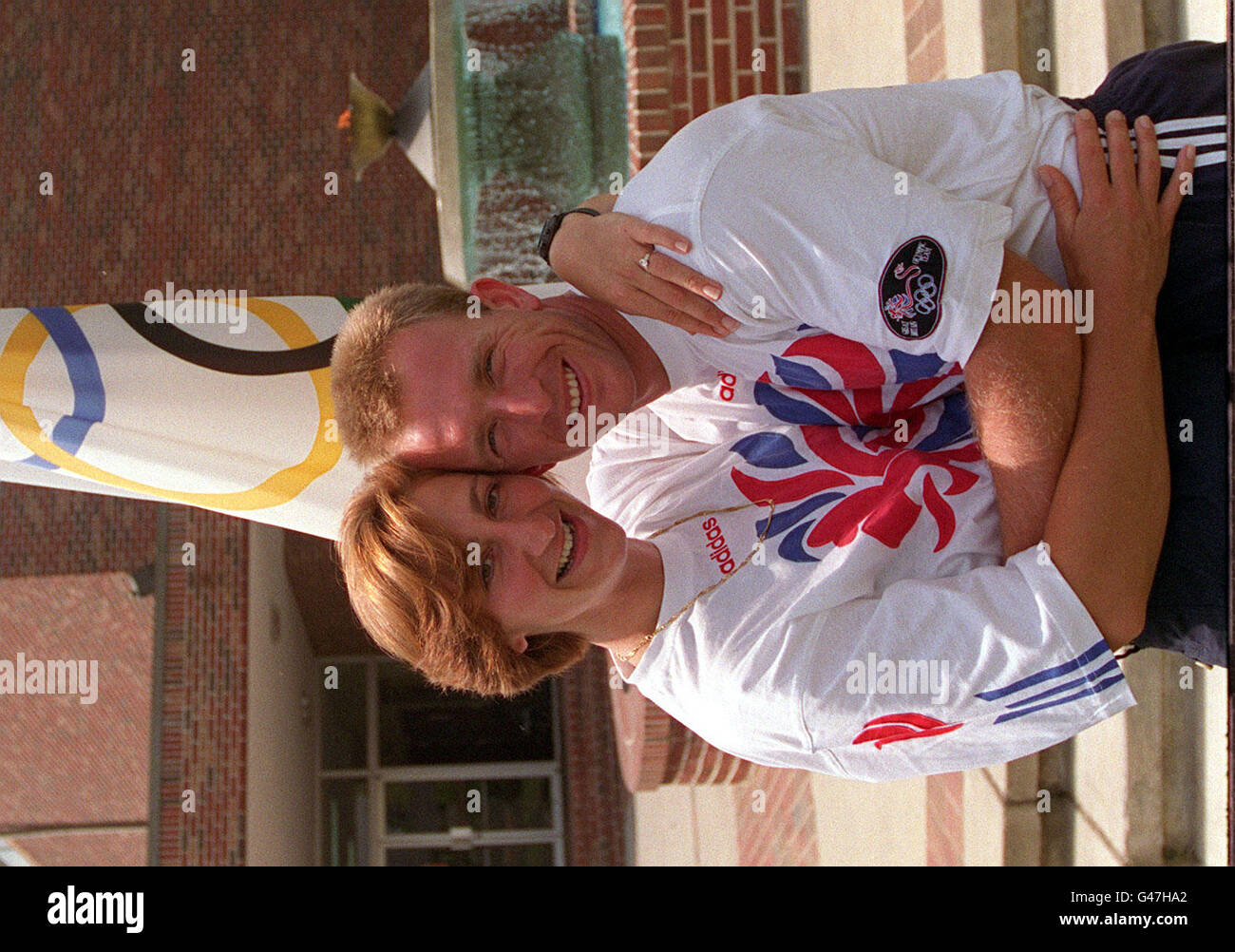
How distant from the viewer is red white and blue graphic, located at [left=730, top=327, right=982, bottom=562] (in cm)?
167

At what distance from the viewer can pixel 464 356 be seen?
69.1 inches

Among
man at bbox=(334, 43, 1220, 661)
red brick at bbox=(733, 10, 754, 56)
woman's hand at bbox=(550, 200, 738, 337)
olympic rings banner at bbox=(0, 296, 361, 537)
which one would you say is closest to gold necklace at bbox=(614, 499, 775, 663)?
man at bbox=(334, 43, 1220, 661)

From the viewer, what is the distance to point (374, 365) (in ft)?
5.91

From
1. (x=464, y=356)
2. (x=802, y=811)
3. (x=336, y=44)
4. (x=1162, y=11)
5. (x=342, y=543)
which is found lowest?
(x=802, y=811)

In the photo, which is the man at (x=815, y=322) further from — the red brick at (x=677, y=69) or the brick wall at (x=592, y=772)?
the brick wall at (x=592, y=772)

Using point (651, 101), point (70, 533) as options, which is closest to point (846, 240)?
point (651, 101)

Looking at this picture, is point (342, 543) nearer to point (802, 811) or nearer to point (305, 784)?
point (802, 811)

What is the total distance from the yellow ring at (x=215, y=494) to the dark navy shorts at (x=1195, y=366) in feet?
6.10

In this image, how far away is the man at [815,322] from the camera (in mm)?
1466

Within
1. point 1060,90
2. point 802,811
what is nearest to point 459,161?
point 1060,90

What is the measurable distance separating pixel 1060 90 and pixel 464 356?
1.80m

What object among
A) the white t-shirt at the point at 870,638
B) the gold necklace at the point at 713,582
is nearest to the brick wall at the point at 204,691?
the gold necklace at the point at 713,582
